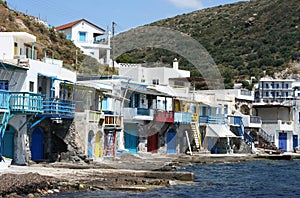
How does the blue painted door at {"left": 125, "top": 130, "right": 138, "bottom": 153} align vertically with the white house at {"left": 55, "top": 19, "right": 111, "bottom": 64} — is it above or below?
below

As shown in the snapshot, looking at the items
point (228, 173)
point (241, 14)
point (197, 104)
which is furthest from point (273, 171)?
point (241, 14)

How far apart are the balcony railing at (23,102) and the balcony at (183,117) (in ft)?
76.0

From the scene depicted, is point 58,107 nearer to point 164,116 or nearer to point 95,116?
point 95,116

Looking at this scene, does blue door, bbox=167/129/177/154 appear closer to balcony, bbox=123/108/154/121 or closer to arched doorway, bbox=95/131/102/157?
balcony, bbox=123/108/154/121

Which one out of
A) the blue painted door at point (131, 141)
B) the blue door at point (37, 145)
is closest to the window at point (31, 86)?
the blue door at point (37, 145)

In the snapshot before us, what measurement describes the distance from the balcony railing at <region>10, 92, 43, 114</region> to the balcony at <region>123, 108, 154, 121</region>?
52.4 ft

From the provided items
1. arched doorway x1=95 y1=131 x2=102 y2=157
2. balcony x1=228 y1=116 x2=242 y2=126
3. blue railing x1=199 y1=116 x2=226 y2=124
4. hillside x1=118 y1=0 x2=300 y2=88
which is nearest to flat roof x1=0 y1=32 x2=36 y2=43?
arched doorway x1=95 y1=131 x2=102 y2=157

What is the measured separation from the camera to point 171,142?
55.3 m

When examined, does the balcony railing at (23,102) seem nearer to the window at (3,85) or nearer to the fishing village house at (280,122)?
the window at (3,85)

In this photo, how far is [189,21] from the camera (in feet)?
459

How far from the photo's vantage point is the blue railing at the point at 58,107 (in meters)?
34.5

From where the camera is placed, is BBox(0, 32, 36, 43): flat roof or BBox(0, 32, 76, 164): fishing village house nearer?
BBox(0, 32, 76, 164): fishing village house

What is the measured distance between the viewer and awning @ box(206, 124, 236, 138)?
59.5m

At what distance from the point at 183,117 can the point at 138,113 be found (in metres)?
7.69
